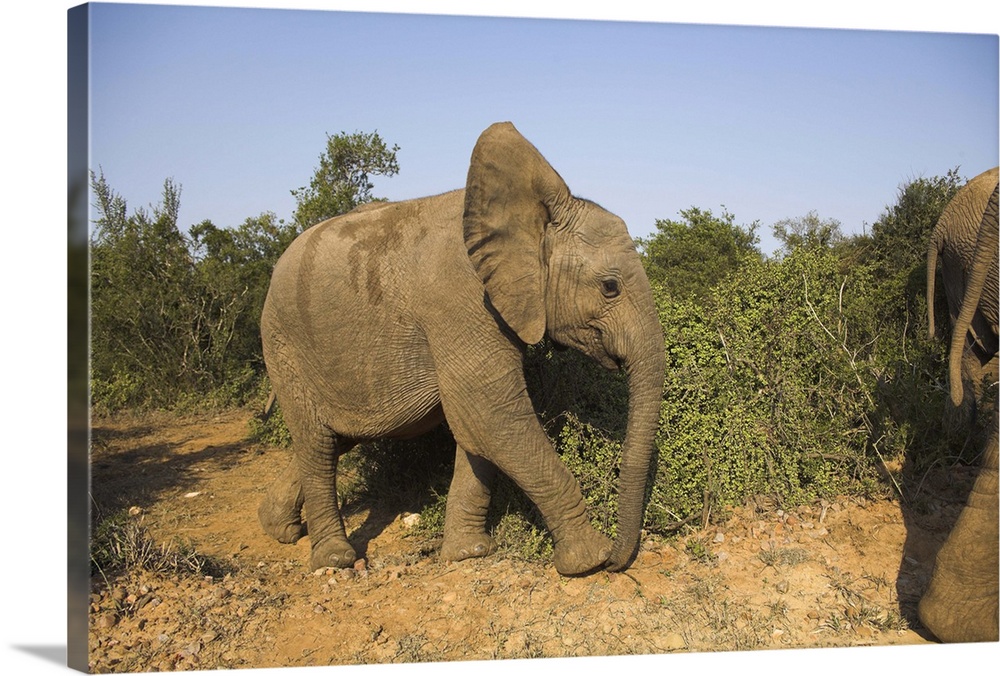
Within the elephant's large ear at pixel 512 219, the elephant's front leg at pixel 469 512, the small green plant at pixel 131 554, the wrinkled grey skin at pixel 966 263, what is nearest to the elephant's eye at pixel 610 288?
the elephant's large ear at pixel 512 219

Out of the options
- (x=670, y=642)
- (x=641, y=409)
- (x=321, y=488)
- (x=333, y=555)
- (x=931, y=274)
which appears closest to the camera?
(x=670, y=642)

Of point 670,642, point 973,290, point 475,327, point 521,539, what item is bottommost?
point 670,642

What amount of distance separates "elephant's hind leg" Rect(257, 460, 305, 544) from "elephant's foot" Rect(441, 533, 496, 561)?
1531 mm

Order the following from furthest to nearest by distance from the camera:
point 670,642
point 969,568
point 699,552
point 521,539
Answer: point 521,539, point 699,552, point 670,642, point 969,568

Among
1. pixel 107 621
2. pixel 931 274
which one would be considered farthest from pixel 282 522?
pixel 931 274

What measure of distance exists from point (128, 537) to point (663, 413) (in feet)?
12.5

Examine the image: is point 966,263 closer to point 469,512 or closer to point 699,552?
point 699,552

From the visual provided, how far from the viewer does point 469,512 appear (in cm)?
626

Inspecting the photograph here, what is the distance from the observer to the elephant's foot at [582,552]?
17.9 feet

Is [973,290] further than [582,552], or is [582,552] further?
[582,552]

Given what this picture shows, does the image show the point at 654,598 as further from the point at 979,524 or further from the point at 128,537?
the point at 128,537

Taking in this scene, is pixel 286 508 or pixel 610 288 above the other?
pixel 610 288

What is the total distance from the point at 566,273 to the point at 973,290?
7.58 feet

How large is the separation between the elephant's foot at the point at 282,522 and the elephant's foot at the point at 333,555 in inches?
28.5
